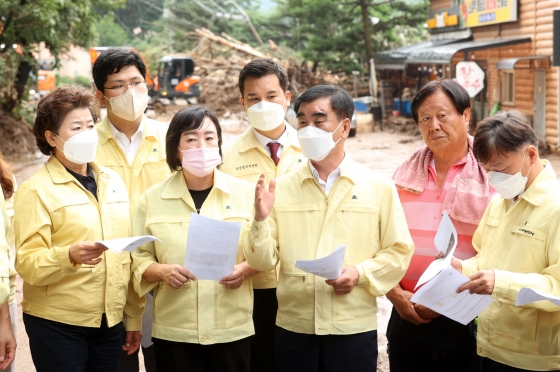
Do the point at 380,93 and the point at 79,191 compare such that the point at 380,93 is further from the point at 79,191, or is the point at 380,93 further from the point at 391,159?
the point at 79,191

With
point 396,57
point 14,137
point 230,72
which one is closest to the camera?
point 14,137

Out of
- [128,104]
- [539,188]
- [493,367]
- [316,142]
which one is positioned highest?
[128,104]

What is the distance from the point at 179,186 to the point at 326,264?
3.21ft

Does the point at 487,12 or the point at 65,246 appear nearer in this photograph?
the point at 65,246

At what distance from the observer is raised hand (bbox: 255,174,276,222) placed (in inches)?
125

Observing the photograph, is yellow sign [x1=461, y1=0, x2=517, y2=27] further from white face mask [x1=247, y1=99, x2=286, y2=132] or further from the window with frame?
white face mask [x1=247, y1=99, x2=286, y2=132]

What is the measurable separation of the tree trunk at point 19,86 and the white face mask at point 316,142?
1715cm

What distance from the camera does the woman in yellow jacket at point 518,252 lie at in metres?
2.96

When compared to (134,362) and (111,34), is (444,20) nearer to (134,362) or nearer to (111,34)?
(134,362)

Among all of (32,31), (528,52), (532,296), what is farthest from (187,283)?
(528,52)

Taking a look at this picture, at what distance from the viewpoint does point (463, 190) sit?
3600 millimetres

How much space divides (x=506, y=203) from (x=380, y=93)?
26.6 meters

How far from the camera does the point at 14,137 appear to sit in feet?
64.0

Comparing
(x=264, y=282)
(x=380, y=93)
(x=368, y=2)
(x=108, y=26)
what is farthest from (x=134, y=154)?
(x=108, y=26)
